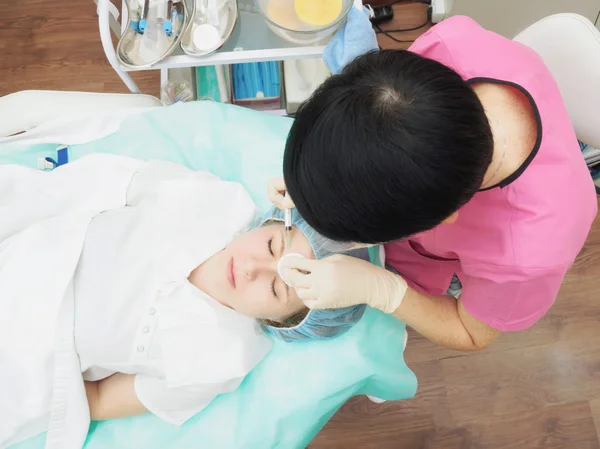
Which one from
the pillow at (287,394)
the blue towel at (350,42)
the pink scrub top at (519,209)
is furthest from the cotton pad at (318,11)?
the pillow at (287,394)

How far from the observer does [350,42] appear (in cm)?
121

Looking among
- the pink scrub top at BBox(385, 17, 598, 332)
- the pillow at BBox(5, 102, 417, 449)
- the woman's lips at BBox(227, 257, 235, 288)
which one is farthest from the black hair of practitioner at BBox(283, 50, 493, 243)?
the pillow at BBox(5, 102, 417, 449)

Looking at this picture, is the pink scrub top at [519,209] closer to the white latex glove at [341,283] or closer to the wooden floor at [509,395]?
the white latex glove at [341,283]

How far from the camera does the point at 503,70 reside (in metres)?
0.88

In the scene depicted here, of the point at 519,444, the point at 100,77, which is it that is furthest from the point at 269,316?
the point at 100,77

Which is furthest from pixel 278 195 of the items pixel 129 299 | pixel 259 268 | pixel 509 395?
pixel 509 395

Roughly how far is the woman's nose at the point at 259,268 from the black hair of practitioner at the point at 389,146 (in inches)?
17.3

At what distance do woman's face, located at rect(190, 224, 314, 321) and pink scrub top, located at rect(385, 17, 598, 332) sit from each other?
1.11 ft

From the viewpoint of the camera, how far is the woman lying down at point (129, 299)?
1.08 metres

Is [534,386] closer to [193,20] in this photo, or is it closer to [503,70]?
[503,70]

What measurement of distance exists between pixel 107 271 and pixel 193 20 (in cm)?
72

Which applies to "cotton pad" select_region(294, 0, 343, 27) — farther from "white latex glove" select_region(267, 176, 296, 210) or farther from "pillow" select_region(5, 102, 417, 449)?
"pillow" select_region(5, 102, 417, 449)

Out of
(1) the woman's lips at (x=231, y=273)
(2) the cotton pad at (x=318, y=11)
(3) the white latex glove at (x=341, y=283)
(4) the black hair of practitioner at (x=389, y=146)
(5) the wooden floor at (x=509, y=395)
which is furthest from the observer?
(5) the wooden floor at (x=509, y=395)

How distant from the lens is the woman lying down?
1.08m
